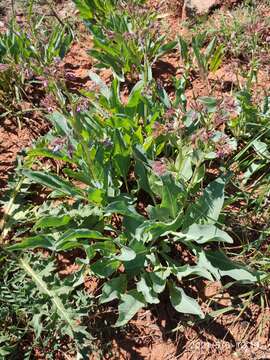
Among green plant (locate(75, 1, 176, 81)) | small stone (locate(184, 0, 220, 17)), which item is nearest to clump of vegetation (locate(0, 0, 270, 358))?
green plant (locate(75, 1, 176, 81))

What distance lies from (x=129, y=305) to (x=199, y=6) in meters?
2.87

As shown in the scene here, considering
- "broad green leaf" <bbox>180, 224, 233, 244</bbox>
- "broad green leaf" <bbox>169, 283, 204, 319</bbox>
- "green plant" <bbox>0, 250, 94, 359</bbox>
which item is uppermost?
"broad green leaf" <bbox>180, 224, 233, 244</bbox>

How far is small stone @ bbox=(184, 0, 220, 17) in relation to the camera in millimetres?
4191

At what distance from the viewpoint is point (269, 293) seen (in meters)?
2.73

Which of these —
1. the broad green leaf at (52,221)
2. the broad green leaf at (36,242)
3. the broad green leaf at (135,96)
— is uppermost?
the broad green leaf at (135,96)

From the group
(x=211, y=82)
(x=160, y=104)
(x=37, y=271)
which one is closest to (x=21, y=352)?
(x=37, y=271)

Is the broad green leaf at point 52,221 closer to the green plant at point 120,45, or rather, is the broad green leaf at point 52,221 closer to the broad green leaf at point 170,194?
Answer: the broad green leaf at point 170,194

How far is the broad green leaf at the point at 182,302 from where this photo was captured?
249cm

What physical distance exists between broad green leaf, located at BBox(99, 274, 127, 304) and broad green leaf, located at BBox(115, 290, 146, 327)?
0.18ft

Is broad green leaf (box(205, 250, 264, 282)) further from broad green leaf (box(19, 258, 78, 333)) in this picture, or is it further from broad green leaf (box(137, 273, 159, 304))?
broad green leaf (box(19, 258, 78, 333))

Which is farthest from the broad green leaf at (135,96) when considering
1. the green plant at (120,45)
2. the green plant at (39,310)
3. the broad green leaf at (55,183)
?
the green plant at (39,310)

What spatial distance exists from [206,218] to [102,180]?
675 mm

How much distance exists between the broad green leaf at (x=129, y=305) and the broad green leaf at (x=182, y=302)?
0.18 metres

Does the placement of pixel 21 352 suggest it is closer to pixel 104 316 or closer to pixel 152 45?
pixel 104 316
